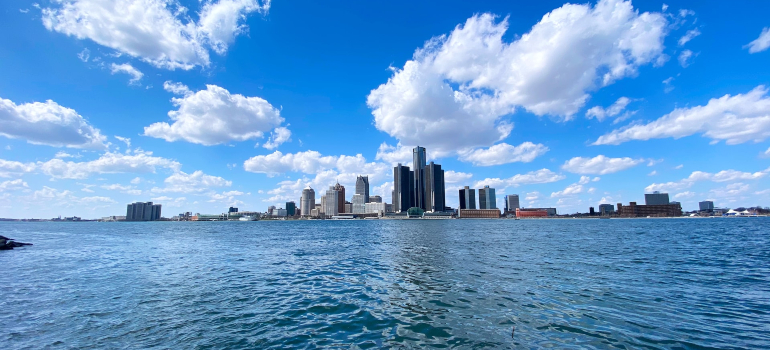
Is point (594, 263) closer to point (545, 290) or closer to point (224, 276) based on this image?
point (545, 290)

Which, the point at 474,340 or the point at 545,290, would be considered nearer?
the point at 474,340

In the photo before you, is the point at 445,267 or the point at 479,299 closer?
the point at 479,299

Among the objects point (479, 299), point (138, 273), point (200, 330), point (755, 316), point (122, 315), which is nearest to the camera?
point (200, 330)

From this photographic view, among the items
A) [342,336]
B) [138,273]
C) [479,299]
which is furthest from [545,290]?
[138,273]

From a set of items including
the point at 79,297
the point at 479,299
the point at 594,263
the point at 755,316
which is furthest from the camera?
the point at 594,263

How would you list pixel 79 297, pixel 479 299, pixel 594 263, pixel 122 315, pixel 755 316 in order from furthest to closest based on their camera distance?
pixel 594 263
pixel 79 297
pixel 479 299
pixel 122 315
pixel 755 316

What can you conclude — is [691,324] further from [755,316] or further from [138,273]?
[138,273]

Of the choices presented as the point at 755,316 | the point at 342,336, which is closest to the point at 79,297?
the point at 342,336

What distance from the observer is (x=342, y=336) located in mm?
14000

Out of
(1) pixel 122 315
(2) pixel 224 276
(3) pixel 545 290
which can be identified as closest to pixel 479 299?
(3) pixel 545 290

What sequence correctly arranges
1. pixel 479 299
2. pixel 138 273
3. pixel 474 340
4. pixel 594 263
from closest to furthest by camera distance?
pixel 474 340 < pixel 479 299 < pixel 138 273 < pixel 594 263

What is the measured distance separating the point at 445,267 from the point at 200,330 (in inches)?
867

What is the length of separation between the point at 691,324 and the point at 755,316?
436cm

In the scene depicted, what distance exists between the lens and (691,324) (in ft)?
49.1
